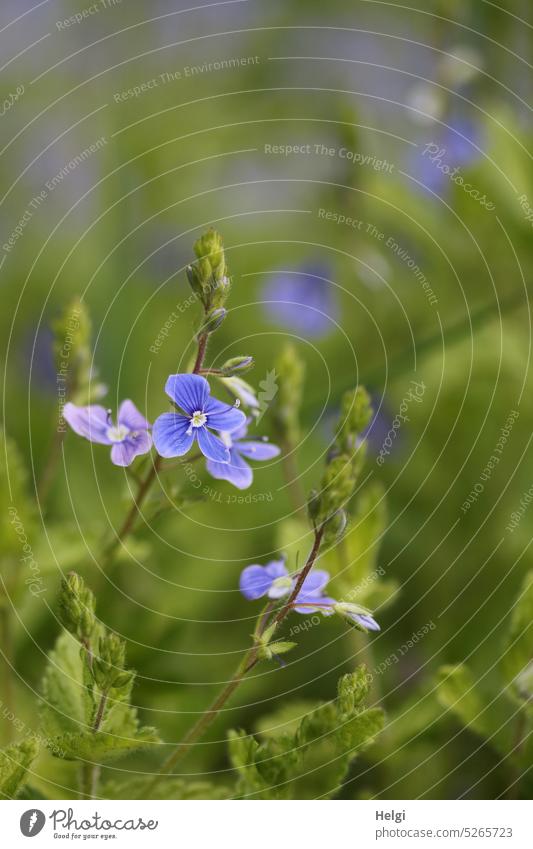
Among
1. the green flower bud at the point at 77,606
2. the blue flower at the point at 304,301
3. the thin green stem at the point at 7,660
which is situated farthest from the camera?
the blue flower at the point at 304,301

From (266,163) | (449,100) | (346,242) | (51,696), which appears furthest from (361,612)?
(266,163)

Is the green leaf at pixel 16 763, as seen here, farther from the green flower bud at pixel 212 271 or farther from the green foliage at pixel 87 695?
the green flower bud at pixel 212 271

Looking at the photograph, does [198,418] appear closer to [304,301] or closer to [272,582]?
[272,582]

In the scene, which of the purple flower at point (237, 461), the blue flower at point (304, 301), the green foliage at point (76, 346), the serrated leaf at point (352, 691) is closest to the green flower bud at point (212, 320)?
the purple flower at point (237, 461)

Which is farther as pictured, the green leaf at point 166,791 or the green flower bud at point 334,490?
the green leaf at point 166,791

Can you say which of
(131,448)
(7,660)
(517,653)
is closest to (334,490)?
(131,448)

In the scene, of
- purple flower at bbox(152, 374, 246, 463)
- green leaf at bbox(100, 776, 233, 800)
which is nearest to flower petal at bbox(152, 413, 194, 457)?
purple flower at bbox(152, 374, 246, 463)

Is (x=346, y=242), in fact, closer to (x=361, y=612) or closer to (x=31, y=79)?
(x=31, y=79)
